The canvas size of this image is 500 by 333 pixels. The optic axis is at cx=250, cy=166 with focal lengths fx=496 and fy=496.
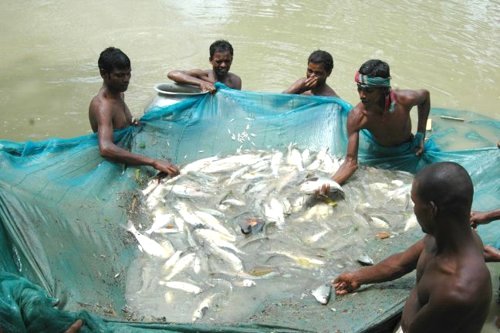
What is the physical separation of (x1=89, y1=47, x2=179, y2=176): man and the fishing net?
114 millimetres

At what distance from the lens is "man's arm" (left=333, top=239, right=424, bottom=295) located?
328 centimetres

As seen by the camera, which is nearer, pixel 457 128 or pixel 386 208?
pixel 386 208

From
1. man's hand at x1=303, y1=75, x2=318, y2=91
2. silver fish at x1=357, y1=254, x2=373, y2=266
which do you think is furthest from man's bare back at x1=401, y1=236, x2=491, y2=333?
man's hand at x1=303, y1=75, x2=318, y2=91

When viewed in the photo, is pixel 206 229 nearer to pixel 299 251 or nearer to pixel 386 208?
pixel 299 251

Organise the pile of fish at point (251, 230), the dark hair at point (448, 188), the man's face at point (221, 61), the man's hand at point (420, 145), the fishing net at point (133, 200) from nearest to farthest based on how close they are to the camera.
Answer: the dark hair at point (448, 188) < the fishing net at point (133, 200) < the pile of fish at point (251, 230) < the man's hand at point (420, 145) < the man's face at point (221, 61)

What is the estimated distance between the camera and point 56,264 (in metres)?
3.46

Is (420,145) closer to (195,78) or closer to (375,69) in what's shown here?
(375,69)

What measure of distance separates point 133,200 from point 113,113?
1.00m

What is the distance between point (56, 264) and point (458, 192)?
8.69 feet

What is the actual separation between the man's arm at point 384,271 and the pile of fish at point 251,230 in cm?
13

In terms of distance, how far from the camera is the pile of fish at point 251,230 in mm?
3725

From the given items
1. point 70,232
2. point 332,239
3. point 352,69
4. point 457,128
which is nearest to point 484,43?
point 352,69

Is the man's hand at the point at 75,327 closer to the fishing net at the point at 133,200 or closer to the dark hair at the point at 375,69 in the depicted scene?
the fishing net at the point at 133,200

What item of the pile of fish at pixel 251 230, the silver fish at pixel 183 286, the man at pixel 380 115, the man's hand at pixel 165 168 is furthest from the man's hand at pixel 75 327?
the man at pixel 380 115
